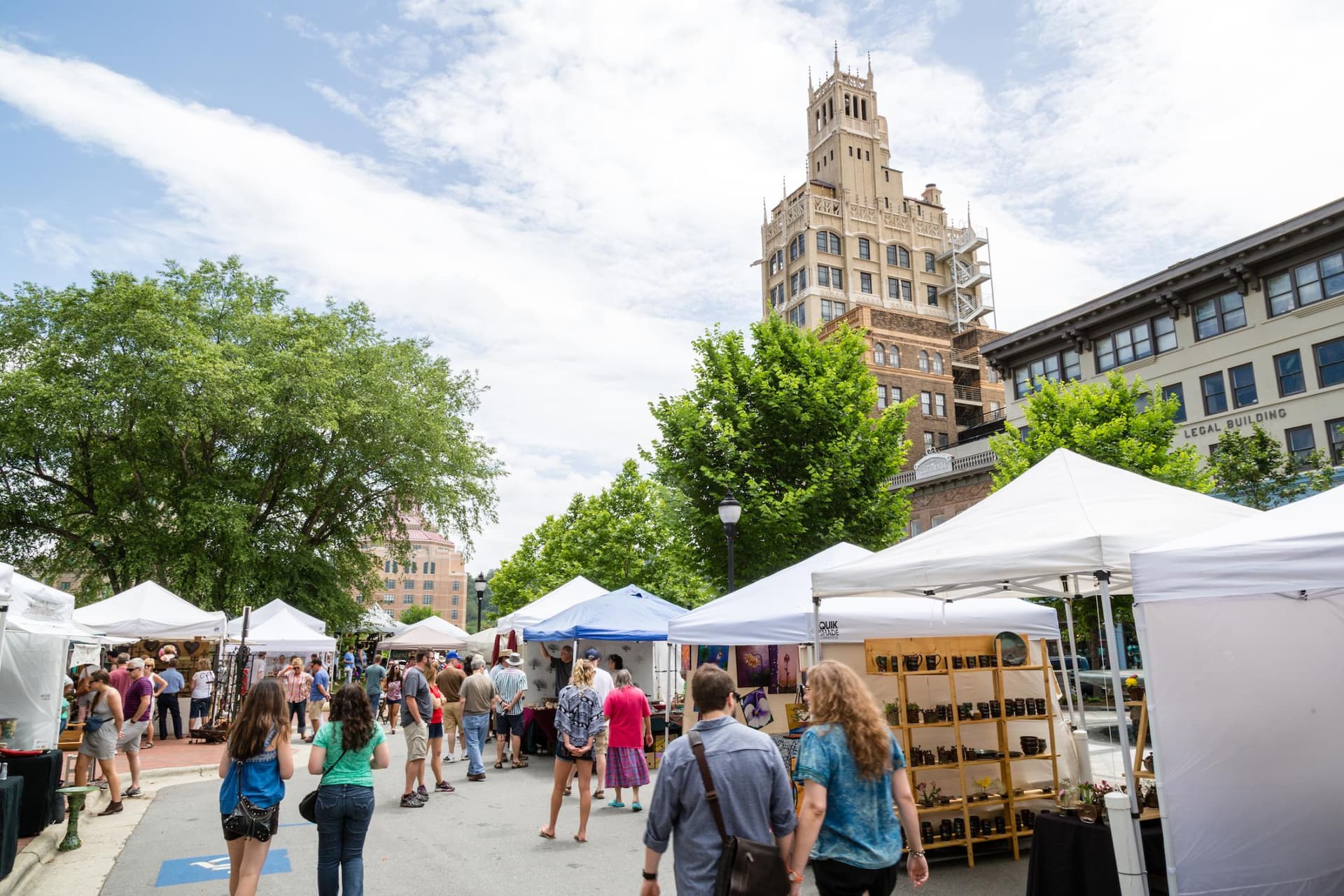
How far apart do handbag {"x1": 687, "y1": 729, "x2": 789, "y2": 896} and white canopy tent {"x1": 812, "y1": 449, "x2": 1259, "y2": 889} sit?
2784 mm

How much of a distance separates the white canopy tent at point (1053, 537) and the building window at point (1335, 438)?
26944 mm

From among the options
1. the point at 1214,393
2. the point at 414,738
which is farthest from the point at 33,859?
the point at 1214,393

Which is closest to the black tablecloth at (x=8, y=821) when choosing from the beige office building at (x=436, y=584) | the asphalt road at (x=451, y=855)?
the asphalt road at (x=451, y=855)

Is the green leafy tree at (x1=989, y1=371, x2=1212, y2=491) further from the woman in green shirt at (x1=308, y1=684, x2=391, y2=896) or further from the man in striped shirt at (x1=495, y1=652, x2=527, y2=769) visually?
the woman in green shirt at (x1=308, y1=684, x2=391, y2=896)

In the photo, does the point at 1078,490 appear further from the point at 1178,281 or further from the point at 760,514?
the point at 1178,281

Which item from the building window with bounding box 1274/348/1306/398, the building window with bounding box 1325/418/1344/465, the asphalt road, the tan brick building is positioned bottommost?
the asphalt road

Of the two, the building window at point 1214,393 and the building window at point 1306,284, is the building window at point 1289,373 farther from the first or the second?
the building window at point 1214,393

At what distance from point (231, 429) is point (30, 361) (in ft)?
20.7

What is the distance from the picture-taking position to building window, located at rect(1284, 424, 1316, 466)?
1232 inches

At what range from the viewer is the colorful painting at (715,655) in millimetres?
14375

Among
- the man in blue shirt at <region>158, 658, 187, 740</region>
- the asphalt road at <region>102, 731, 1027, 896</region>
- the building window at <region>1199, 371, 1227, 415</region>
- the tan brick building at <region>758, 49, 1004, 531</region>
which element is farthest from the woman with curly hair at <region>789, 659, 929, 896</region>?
the tan brick building at <region>758, 49, 1004, 531</region>

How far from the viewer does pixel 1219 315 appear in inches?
1387

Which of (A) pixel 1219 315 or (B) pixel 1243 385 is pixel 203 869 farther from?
(A) pixel 1219 315

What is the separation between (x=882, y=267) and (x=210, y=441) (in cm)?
6824
